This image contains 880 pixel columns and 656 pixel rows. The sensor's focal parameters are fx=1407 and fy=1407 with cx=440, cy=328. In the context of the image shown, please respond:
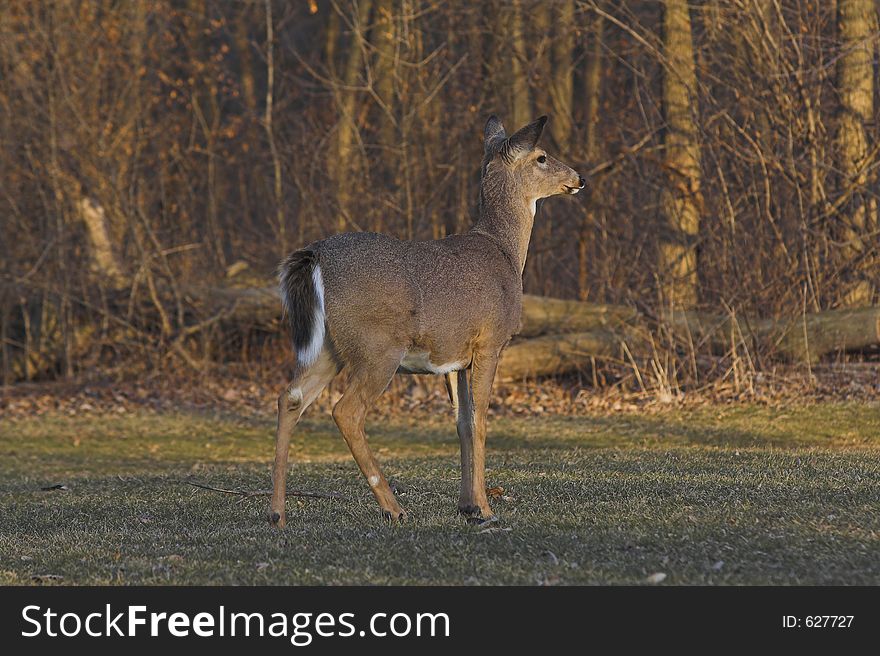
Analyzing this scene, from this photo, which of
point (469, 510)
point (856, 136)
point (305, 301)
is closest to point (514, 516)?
point (469, 510)

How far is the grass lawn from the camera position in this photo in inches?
260

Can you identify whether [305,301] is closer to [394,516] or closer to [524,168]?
[394,516]

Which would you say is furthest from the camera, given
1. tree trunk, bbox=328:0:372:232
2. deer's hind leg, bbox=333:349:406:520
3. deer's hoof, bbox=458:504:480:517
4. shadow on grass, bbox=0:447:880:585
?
tree trunk, bbox=328:0:372:232

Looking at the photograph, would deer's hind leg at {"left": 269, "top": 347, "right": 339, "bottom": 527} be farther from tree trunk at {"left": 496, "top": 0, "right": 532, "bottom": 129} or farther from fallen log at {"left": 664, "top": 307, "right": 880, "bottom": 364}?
tree trunk at {"left": 496, "top": 0, "right": 532, "bottom": 129}

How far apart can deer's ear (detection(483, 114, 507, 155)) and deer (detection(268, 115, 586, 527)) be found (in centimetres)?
94

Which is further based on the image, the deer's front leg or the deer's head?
the deer's head

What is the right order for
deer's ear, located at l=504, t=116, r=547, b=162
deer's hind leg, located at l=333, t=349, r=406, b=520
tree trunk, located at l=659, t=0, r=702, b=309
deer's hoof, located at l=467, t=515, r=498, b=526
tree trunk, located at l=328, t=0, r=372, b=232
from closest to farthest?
deer's hind leg, located at l=333, t=349, r=406, b=520 → deer's hoof, located at l=467, t=515, r=498, b=526 → deer's ear, located at l=504, t=116, r=547, b=162 → tree trunk, located at l=659, t=0, r=702, b=309 → tree trunk, located at l=328, t=0, r=372, b=232

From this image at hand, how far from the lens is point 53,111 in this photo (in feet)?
67.0

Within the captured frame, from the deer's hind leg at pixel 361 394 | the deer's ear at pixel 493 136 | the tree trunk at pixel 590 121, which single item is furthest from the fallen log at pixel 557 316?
the deer's hind leg at pixel 361 394

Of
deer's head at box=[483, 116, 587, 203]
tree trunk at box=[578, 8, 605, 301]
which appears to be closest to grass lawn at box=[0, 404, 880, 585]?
deer's head at box=[483, 116, 587, 203]

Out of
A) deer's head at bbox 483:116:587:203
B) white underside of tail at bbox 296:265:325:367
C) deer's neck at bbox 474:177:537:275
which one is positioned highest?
deer's head at bbox 483:116:587:203

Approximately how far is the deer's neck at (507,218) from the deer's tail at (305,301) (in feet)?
4.44

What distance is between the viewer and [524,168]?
9070 mm

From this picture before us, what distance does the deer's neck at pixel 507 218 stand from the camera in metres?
8.70
